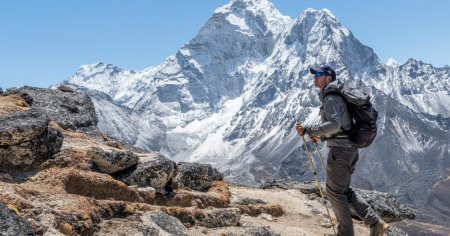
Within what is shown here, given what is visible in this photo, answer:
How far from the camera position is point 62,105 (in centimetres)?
2580

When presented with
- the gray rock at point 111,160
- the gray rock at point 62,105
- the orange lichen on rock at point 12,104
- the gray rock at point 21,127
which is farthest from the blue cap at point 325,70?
the gray rock at point 62,105

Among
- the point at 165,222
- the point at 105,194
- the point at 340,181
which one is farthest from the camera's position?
the point at 105,194

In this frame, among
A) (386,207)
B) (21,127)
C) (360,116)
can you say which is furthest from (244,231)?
(386,207)

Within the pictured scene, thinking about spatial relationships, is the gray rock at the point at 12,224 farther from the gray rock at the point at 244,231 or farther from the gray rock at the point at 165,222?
the gray rock at the point at 244,231

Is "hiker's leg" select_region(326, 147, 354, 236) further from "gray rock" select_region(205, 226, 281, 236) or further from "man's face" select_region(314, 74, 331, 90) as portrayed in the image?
"gray rock" select_region(205, 226, 281, 236)

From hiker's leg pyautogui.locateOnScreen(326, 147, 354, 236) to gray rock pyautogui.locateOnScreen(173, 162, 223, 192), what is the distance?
24.4ft

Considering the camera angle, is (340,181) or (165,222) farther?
(165,222)

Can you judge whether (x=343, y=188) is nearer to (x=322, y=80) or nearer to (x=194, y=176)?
(x=322, y=80)

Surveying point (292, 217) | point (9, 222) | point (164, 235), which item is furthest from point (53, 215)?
point (292, 217)

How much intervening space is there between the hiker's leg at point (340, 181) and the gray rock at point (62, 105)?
13465 mm

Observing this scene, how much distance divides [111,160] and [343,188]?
7686 millimetres

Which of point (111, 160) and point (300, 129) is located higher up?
point (300, 129)

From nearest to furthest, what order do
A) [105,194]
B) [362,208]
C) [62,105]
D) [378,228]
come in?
[378,228] → [362,208] → [105,194] → [62,105]

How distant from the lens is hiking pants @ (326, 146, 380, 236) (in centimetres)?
1409
